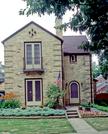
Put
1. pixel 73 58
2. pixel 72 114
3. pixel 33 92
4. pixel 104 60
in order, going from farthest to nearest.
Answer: pixel 73 58
pixel 33 92
pixel 72 114
pixel 104 60

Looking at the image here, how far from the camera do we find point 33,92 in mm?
38312

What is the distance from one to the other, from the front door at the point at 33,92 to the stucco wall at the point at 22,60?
37 centimetres

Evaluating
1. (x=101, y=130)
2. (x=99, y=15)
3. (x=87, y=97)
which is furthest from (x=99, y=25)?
(x=87, y=97)

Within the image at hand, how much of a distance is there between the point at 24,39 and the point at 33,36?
858 millimetres

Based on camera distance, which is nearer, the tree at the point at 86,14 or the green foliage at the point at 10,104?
the tree at the point at 86,14

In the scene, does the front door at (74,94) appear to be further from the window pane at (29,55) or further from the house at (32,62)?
the window pane at (29,55)

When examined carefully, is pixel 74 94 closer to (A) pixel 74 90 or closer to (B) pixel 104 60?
(A) pixel 74 90

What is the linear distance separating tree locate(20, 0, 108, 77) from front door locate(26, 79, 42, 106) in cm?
2246

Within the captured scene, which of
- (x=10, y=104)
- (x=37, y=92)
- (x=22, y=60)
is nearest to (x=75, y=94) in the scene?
(x=37, y=92)

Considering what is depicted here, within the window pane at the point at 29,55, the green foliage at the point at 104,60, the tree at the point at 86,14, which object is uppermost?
the window pane at the point at 29,55

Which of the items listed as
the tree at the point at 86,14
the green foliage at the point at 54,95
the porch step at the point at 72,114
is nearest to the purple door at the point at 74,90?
the green foliage at the point at 54,95

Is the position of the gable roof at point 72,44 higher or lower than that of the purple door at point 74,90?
higher

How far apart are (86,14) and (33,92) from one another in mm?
24536

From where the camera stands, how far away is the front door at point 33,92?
126 feet
